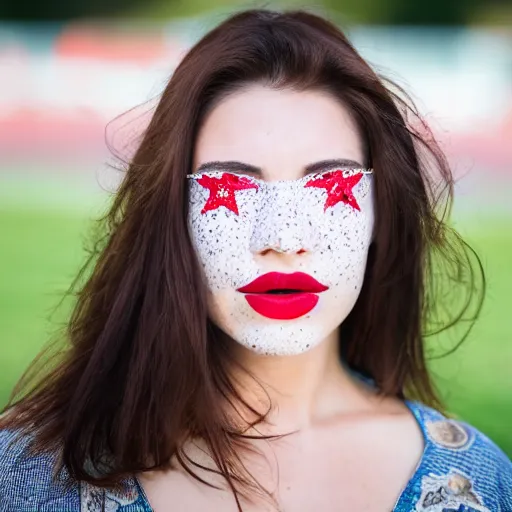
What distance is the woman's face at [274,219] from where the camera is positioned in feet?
5.17

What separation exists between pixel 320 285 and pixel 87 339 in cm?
48

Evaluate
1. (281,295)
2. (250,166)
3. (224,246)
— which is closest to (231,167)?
(250,166)

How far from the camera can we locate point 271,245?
155 cm

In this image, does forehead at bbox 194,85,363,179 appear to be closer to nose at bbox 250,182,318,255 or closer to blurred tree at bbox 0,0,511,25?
nose at bbox 250,182,318,255

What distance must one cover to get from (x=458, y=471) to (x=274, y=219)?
2.03 feet

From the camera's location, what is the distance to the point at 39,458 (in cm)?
165

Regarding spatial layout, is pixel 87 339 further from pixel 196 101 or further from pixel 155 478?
pixel 196 101

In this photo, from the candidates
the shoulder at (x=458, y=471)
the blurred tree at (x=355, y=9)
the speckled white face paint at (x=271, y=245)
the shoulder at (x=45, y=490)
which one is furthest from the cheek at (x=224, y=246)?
the blurred tree at (x=355, y=9)

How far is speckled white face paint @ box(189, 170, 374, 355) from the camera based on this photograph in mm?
1574

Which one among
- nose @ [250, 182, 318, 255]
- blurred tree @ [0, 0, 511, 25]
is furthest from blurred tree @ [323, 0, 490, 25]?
nose @ [250, 182, 318, 255]

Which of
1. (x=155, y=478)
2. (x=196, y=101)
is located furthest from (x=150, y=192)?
(x=155, y=478)

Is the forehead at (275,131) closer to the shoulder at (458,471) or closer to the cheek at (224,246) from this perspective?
the cheek at (224,246)

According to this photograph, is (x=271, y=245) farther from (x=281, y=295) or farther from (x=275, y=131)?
(x=275, y=131)

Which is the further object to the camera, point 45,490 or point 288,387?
point 288,387
